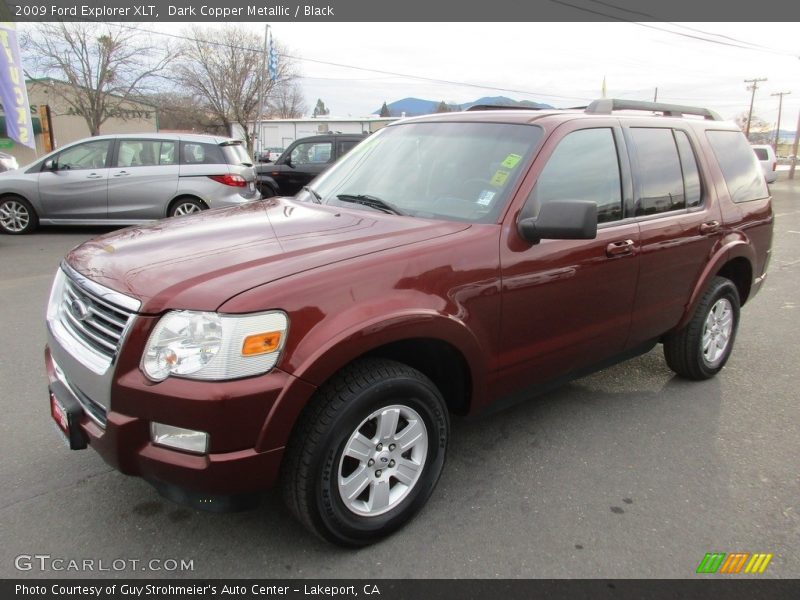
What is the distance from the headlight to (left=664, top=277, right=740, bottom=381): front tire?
306cm

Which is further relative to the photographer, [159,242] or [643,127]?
[643,127]

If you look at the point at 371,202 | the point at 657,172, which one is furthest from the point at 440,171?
the point at 657,172

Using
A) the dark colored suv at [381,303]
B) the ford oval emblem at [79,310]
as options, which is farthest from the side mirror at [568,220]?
the ford oval emblem at [79,310]

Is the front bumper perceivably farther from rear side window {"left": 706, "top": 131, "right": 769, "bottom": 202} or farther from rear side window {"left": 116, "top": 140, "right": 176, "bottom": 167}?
rear side window {"left": 116, "top": 140, "right": 176, "bottom": 167}

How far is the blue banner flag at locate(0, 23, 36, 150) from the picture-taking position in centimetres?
1479

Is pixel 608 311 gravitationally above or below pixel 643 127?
below

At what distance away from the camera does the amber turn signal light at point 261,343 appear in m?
1.98

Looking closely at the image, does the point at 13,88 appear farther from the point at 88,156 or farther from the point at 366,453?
the point at 366,453

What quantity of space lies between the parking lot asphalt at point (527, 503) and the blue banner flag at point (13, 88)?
1460 centimetres

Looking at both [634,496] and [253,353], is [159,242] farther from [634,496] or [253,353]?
[634,496]

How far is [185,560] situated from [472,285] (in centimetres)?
165

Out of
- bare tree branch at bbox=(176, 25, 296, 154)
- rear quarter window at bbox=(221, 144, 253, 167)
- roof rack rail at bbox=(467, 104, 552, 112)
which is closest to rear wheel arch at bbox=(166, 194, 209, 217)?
rear quarter window at bbox=(221, 144, 253, 167)

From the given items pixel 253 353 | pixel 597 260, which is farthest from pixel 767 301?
pixel 253 353

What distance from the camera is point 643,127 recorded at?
354 centimetres
